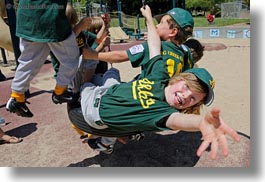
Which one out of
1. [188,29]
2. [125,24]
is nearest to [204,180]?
[188,29]

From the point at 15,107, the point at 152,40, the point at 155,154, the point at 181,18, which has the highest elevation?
the point at 181,18

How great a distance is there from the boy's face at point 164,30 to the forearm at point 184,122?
694 mm

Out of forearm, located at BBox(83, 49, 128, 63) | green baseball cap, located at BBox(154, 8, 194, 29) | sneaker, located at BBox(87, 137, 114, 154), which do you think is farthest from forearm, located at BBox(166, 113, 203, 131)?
sneaker, located at BBox(87, 137, 114, 154)

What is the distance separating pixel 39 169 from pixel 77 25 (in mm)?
1034

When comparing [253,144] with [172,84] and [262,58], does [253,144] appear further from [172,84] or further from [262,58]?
[172,84]

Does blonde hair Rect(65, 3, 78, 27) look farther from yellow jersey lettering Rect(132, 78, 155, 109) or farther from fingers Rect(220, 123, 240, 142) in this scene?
fingers Rect(220, 123, 240, 142)

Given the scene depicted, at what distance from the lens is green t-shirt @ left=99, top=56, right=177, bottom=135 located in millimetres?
1686

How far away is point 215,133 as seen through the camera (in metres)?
1.23

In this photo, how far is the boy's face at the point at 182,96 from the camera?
1653 millimetres

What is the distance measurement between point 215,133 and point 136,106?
596mm

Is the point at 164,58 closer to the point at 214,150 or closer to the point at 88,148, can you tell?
the point at 214,150

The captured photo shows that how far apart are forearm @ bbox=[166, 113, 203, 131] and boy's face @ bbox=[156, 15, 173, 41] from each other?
0.69 m

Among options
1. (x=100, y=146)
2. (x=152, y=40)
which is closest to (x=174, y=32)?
(x=152, y=40)

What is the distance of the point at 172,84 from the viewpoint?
1.73 m
